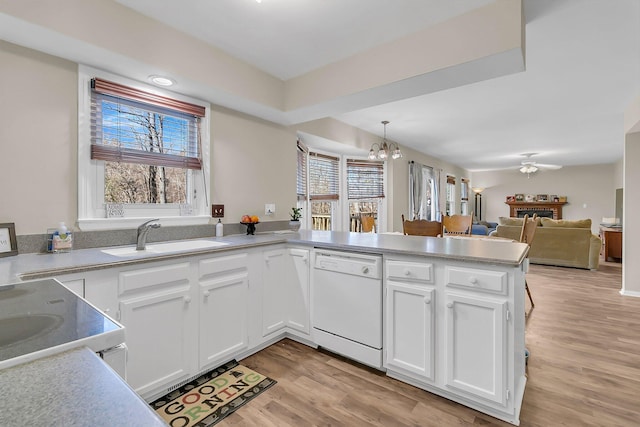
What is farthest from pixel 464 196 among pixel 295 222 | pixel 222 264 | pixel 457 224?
pixel 222 264

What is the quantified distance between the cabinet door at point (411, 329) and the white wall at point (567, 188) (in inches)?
410

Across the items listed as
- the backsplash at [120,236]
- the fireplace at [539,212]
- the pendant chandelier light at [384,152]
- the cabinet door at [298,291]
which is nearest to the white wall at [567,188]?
the fireplace at [539,212]

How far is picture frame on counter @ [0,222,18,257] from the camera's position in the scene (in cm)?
167

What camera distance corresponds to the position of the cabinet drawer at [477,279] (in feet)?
5.25

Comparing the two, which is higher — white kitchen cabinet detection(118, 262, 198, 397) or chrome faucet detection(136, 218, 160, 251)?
chrome faucet detection(136, 218, 160, 251)

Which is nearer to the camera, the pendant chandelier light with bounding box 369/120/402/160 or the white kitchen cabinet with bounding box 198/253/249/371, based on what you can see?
the white kitchen cabinet with bounding box 198/253/249/371

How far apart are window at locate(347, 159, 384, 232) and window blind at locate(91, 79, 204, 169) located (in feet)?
9.61

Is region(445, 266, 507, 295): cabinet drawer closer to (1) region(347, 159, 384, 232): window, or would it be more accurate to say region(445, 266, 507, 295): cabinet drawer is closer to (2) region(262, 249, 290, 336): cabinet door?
(2) region(262, 249, 290, 336): cabinet door

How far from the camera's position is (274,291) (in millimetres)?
2512

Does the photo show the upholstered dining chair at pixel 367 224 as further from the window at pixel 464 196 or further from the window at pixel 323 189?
the window at pixel 464 196

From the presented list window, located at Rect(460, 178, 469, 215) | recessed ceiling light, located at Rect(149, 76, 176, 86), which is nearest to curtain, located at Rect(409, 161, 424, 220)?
window, located at Rect(460, 178, 469, 215)

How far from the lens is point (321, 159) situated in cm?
466

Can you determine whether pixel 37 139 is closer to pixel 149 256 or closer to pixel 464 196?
pixel 149 256

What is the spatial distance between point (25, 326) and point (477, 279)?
1825 mm
